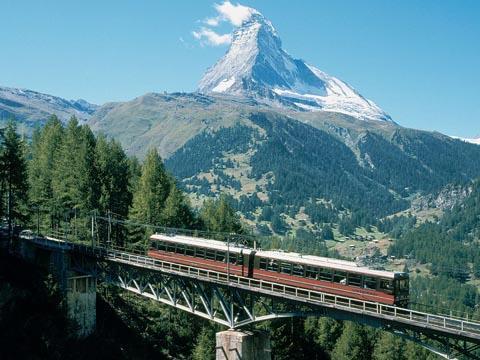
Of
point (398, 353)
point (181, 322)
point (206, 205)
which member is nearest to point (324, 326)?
point (398, 353)

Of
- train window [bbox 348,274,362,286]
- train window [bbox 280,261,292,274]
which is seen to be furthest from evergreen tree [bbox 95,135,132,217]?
train window [bbox 348,274,362,286]

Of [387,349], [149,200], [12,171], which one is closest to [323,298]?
[149,200]

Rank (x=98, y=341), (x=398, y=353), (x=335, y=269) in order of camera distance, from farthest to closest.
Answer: (x=398, y=353) < (x=98, y=341) < (x=335, y=269)

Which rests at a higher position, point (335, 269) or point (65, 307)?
point (335, 269)

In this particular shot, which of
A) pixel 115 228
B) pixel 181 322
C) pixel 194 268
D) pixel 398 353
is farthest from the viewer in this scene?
pixel 398 353

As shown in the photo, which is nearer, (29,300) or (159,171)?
(29,300)

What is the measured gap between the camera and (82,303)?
200 ft

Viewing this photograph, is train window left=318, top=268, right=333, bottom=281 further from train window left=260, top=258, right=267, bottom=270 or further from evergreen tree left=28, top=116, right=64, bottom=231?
evergreen tree left=28, top=116, right=64, bottom=231

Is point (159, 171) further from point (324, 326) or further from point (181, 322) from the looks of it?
point (324, 326)

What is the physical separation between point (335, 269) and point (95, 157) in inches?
1753

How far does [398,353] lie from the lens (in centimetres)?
8294

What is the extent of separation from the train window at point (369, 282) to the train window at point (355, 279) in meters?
0.42

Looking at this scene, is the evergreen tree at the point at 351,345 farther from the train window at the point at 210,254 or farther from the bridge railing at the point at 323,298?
the train window at the point at 210,254

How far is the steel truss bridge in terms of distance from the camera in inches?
1471
